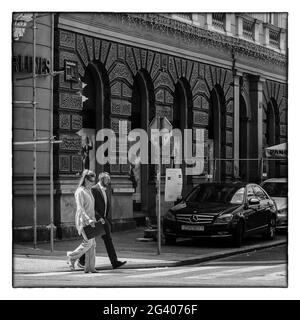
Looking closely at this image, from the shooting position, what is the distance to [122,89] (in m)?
14.1

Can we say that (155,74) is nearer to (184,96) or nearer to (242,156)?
(184,96)

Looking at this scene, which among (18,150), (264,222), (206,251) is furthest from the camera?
(264,222)

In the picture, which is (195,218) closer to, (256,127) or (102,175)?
(256,127)

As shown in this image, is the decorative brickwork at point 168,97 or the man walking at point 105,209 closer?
the man walking at point 105,209

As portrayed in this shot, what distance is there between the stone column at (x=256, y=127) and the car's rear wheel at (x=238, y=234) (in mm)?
802

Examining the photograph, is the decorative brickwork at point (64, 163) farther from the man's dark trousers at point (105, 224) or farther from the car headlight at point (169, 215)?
the car headlight at point (169, 215)

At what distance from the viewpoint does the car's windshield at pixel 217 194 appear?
14.5 meters

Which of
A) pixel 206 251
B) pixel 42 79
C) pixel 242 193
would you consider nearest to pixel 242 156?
pixel 242 193

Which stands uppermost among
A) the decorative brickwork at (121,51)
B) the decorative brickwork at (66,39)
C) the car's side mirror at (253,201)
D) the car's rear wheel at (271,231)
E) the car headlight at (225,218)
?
the decorative brickwork at (66,39)

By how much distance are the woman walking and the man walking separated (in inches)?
2.9

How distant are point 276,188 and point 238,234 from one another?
1083mm

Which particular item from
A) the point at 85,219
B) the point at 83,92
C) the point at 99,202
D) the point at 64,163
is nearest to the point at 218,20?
the point at 83,92

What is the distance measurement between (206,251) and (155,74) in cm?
266

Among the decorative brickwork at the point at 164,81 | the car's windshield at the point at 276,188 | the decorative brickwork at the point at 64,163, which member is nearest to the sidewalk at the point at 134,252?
the car's windshield at the point at 276,188
